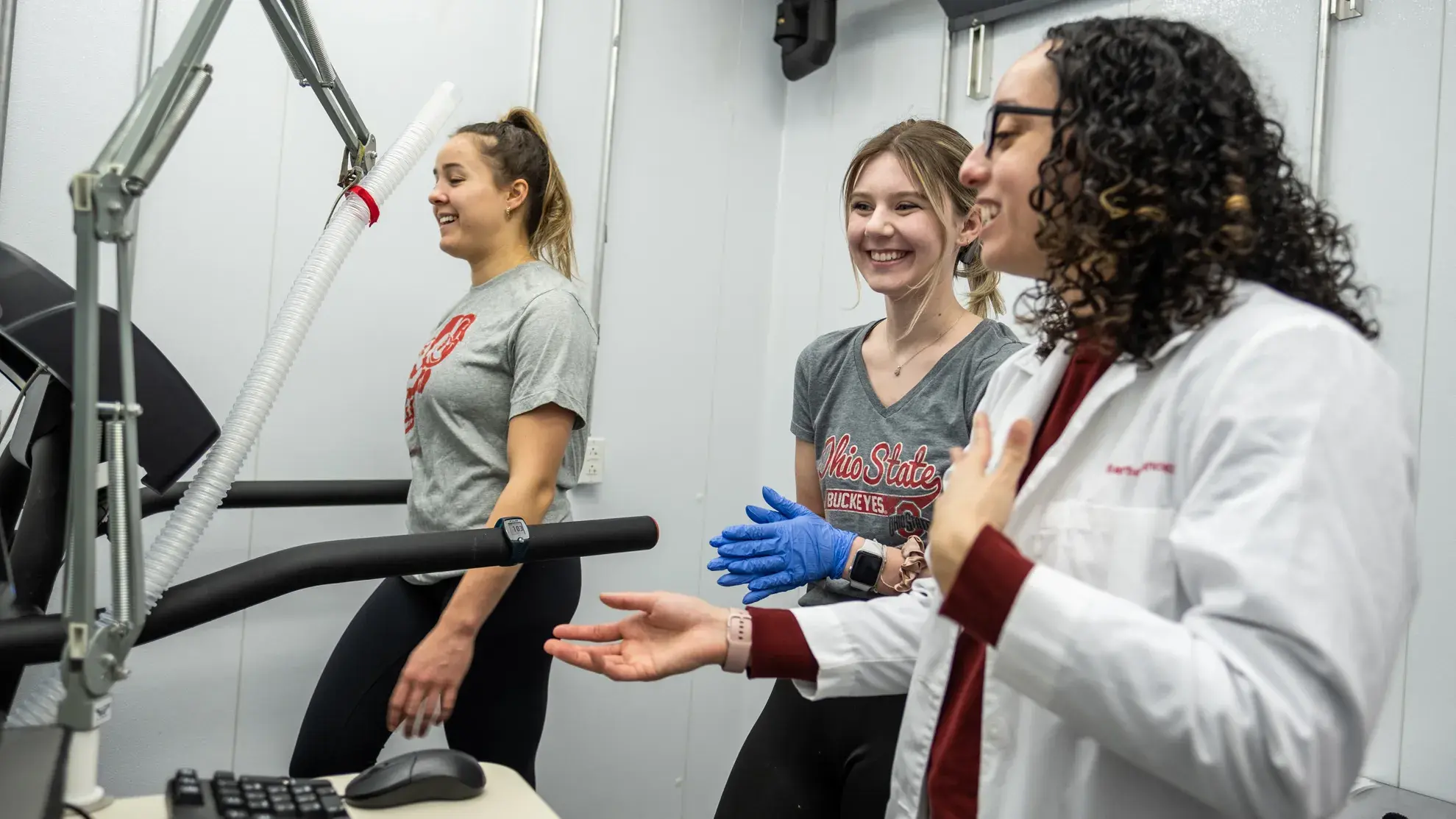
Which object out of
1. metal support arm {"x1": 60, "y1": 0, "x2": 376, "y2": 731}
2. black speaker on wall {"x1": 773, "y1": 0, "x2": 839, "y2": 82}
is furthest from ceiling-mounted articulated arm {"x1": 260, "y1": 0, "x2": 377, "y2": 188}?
black speaker on wall {"x1": 773, "y1": 0, "x2": 839, "y2": 82}

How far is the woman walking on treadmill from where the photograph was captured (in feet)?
4.61

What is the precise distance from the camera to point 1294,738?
620 mm

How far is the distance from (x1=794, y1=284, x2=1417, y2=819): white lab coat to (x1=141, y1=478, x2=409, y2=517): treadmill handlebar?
1.12 metres

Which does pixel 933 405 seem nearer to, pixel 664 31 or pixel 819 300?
pixel 819 300

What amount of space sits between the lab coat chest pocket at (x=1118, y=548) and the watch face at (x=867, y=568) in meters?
0.48

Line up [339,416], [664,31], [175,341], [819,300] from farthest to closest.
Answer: [819,300] < [664,31] < [339,416] < [175,341]

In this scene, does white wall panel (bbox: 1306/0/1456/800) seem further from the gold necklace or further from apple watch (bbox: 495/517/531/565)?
apple watch (bbox: 495/517/531/565)

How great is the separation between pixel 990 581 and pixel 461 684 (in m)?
1.02

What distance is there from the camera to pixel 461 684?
1.47 metres

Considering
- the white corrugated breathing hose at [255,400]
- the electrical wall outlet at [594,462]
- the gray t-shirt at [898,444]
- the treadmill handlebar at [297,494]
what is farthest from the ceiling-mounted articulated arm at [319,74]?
the electrical wall outlet at [594,462]

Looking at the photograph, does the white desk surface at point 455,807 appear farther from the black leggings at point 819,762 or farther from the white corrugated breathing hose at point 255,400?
the black leggings at point 819,762

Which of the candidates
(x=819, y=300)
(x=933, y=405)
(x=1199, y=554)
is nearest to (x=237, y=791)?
(x=1199, y=554)

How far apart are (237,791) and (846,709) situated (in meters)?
0.75

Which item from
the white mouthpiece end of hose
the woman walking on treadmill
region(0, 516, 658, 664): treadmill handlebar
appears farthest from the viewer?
the woman walking on treadmill
